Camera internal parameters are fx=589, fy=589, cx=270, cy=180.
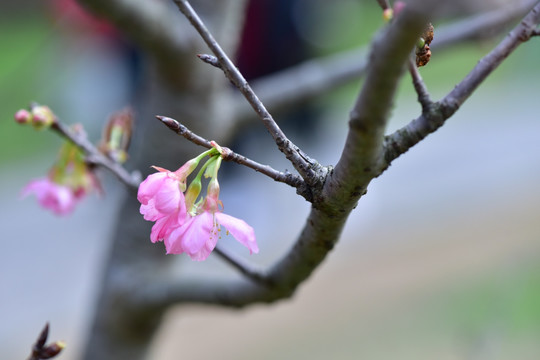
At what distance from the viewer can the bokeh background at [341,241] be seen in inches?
86.0

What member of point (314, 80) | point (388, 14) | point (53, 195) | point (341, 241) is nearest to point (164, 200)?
point (388, 14)

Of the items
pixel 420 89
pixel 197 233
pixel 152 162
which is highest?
pixel 152 162

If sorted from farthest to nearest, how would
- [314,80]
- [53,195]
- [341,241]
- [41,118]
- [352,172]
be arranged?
[341,241], [314,80], [53,195], [41,118], [352,172]

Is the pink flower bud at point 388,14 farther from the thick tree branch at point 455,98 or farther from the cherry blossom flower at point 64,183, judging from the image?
the cherry blossom flower at point 64,183

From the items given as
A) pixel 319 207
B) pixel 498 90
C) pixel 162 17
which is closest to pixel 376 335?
pixel 162 17

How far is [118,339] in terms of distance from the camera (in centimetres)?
113

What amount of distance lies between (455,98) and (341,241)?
256 centimetres

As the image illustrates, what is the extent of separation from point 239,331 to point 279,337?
0.17m

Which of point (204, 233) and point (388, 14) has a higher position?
point (388, 14)

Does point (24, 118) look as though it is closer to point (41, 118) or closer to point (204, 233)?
point (41, 118)

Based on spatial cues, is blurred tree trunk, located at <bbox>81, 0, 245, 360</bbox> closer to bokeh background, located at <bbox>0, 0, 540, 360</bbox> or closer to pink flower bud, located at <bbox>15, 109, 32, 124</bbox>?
bokeh background, located at <bbox>0, 0, 540, 360</bbox>

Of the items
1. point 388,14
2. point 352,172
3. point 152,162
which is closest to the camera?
point 352,172

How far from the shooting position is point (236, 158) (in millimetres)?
431

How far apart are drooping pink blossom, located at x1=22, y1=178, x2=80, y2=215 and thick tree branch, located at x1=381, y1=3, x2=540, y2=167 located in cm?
56
